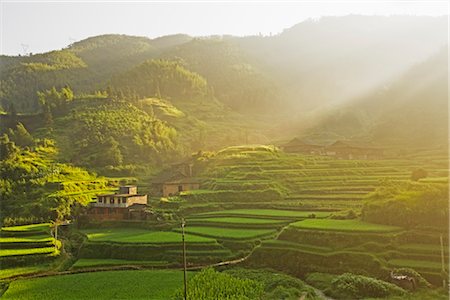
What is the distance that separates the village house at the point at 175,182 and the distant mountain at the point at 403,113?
98.9 feet

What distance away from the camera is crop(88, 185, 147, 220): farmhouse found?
1606 inches

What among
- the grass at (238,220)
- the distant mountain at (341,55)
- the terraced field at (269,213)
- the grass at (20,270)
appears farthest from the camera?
the distant mountain at (341,55)

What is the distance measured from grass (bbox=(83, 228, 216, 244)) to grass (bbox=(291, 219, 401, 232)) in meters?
6.45

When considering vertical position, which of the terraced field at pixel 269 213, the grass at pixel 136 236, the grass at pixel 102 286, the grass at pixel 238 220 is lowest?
the grass at pixel 102 286

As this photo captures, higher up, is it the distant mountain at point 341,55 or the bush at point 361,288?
the distant mountain at point 341,55

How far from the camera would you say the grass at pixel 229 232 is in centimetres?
3266

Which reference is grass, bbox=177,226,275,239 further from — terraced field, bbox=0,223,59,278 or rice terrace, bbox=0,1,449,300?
terraced field, bbox=0,223,59,278

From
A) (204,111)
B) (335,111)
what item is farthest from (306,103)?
(204,111)

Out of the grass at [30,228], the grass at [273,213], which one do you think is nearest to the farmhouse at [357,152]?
the grass at [273,213]

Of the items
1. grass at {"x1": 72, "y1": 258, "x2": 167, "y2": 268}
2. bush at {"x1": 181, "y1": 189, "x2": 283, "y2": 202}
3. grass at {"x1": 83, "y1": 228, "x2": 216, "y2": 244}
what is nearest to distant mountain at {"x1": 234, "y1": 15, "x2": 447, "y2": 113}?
bush at {"x1": 181, "y1": 189, "x2": 283, "y2": 202}

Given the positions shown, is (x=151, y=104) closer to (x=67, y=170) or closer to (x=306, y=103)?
(x=67, y=170)

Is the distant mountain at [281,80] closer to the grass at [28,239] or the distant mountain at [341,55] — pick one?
the distant mountain at [341,55]

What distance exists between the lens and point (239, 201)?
42656 millimetres

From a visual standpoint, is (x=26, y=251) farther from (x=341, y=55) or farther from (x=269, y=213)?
(x=341, y=55)
